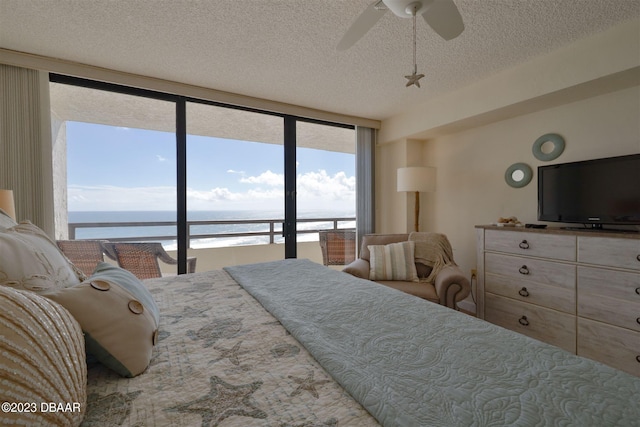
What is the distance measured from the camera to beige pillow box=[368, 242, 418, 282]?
2.86m

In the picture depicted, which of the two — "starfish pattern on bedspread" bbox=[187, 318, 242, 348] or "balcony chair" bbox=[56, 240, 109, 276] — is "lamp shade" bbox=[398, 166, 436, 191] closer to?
"starfish pattern on bedspread" bbox=[187, 318, 242, 348]

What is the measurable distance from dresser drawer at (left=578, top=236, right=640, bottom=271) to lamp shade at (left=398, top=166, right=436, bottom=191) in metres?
1.56

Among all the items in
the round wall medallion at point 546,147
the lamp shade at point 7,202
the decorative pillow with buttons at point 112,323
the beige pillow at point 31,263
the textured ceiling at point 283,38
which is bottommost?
the decorative pillow with buttons at point 112,323

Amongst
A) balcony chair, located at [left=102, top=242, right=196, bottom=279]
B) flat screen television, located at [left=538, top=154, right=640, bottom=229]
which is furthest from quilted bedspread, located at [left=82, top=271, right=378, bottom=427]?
flat screen television, located at [left=538, top=154, right=640, bottom=229]

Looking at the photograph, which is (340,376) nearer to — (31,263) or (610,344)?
(31,263)

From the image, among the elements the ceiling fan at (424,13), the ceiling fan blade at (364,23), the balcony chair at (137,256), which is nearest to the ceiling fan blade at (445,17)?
the ceiling fan at (424,13)

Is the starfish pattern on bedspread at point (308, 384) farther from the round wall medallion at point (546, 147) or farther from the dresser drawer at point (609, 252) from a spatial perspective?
the round wall medallion at point (546, 147)

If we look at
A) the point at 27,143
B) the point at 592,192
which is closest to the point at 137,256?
the point at 27,143

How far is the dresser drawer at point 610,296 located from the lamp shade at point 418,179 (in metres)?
1.65

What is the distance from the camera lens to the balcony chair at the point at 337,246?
407 cm

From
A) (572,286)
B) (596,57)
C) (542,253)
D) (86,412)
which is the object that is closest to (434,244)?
(542,253)

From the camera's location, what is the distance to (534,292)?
238 cm

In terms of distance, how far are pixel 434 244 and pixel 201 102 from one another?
2961 millimetres

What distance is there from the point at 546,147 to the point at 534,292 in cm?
145
